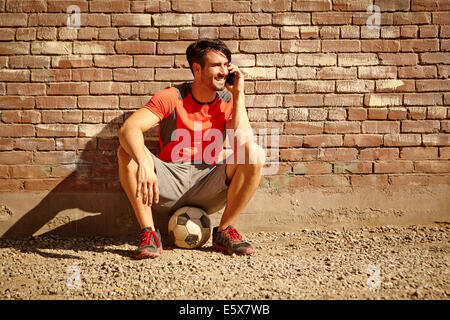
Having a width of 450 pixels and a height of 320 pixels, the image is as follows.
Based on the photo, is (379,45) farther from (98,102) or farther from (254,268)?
(98,102)

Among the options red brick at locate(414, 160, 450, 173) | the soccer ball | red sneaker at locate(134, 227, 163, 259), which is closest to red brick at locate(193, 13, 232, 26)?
the soccer ball

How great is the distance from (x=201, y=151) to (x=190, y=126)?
0.85 ft

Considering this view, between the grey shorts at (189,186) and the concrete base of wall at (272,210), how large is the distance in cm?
43

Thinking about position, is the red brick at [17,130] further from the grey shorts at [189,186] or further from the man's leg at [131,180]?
the grey shorts at [189,186]

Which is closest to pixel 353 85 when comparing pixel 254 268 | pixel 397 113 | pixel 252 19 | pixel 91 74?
pixel 397 113

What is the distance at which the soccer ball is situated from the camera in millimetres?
3092

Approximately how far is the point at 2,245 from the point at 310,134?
315 cm

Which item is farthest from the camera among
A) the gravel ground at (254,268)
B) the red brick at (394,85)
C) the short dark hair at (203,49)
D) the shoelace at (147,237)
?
the red brick at (394,85)

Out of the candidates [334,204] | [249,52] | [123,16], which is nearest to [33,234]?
[123,16]

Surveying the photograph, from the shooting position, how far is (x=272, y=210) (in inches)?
144

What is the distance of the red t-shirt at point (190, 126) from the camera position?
3275mm

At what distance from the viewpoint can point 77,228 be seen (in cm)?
362

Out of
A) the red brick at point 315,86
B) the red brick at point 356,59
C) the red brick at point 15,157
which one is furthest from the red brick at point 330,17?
the red brick at point 15,157

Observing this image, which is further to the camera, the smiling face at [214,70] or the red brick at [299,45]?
the red brick at [299,45]
